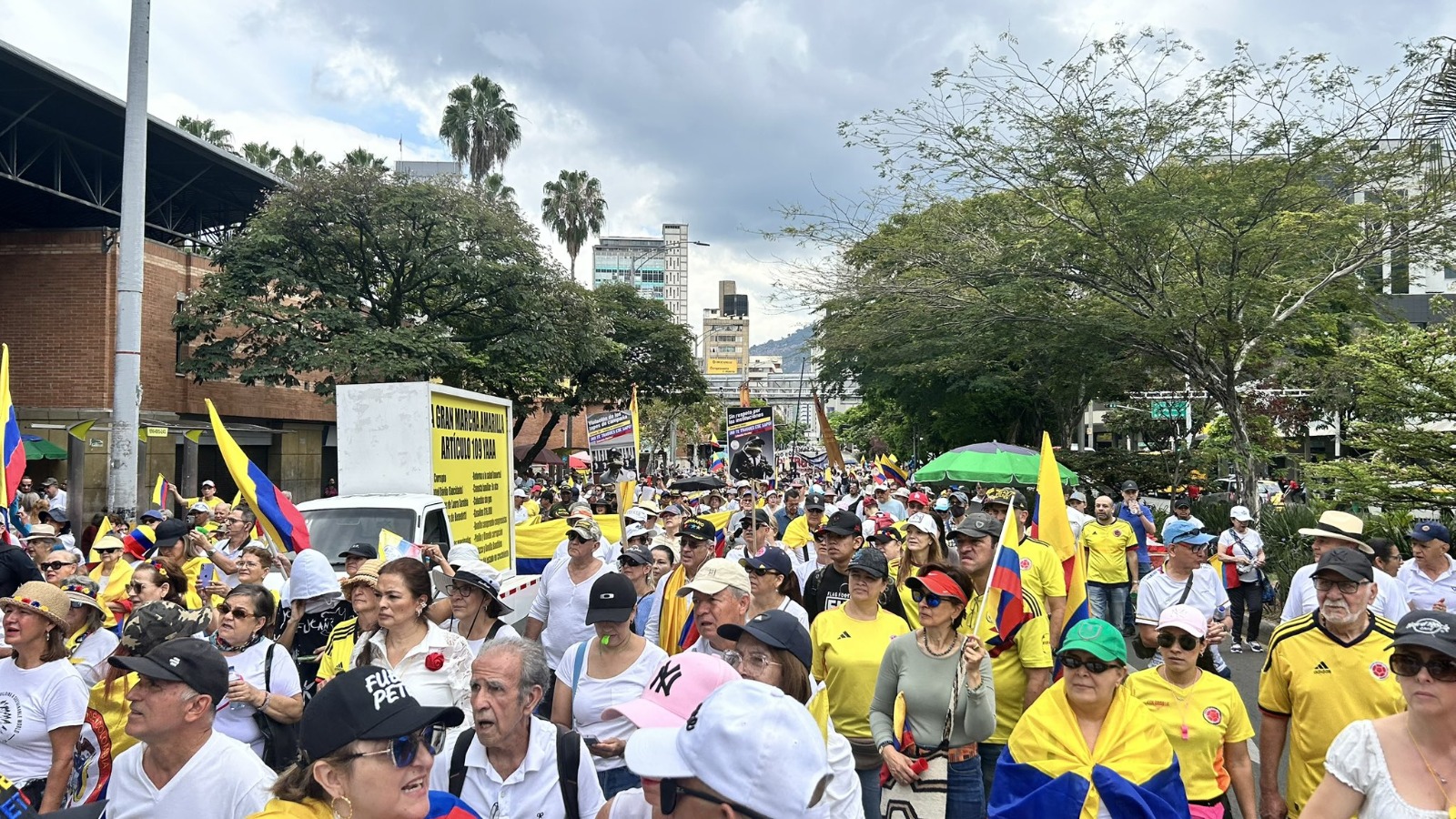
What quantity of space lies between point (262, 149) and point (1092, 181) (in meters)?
48.8

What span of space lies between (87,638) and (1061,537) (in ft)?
17.6

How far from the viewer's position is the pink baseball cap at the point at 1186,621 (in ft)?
15.1

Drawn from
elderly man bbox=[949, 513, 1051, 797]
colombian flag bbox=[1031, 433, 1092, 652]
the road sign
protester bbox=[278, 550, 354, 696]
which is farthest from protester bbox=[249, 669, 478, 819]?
the road sign

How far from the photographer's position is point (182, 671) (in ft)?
10.9

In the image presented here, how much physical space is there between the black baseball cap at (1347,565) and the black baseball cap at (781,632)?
89.5 inches

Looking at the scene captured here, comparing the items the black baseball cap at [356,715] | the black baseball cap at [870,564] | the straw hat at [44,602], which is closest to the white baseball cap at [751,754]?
the black baseball cap at [356,715]

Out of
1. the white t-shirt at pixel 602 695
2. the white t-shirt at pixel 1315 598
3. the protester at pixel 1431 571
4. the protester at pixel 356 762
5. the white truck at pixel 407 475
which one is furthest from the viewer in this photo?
the white truck at pixel 407 475

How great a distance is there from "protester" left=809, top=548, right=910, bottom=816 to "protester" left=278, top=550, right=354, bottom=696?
8.48ft

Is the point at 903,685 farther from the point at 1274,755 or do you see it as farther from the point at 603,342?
the point at 603,342

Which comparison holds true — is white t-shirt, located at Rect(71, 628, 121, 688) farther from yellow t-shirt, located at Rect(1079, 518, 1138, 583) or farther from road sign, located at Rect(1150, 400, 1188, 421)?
road sign, located at Rect(1150, 400, 1188, 421)

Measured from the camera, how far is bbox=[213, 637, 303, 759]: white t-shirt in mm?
4539

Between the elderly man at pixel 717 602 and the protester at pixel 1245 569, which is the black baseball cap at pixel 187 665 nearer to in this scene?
the elderly man at pixel 717 602

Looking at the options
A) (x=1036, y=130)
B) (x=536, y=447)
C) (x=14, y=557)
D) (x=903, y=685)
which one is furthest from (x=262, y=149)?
(x=903, y=685)

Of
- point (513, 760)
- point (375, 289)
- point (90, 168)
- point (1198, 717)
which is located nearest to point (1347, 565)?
point (1198, 717)
